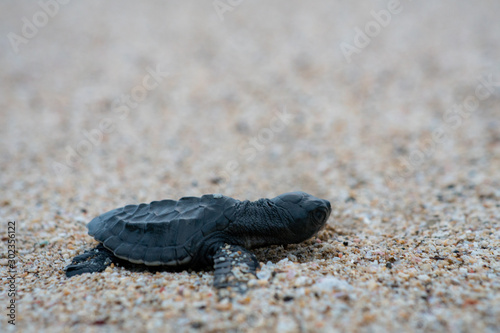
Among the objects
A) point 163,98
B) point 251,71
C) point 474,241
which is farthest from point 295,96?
point 474,241

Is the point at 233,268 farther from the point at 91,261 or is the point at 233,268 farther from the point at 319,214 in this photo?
the point at 91,261

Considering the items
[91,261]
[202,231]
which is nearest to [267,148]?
[202,231]

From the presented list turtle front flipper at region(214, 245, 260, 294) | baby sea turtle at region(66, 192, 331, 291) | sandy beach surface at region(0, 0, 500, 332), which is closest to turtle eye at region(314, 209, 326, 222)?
baby sea turtle at region(66, 192, 331, 291)

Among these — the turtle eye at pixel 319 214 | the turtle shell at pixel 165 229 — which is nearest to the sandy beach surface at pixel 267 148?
the turtle shell at pixel 165 229

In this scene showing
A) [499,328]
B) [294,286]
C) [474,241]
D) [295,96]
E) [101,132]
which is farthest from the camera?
[295,96]

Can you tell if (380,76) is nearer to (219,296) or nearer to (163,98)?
(163,98)

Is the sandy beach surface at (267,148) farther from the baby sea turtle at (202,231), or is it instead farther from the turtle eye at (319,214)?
the turtle eye at (319,214)
